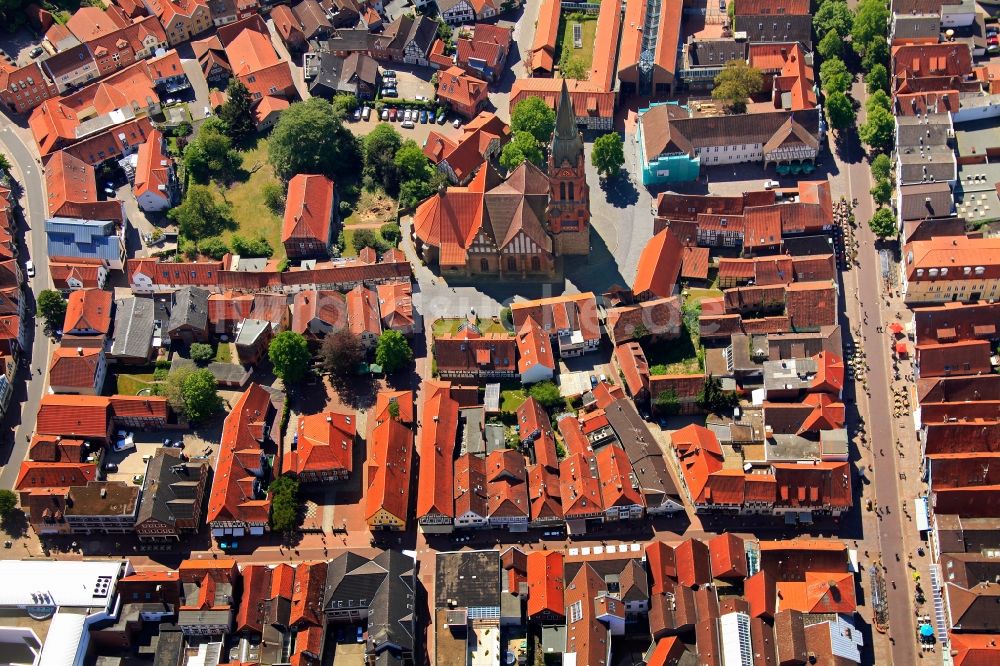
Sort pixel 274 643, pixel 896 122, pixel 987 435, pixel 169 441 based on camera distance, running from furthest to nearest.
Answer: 1. pixel 896 122
2. pixel 169 441
3. pixel 987 435
4. pixel 274 643

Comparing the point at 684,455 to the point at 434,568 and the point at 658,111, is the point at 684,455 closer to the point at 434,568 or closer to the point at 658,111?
the point at 434,568

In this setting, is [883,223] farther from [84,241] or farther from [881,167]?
[84,241]

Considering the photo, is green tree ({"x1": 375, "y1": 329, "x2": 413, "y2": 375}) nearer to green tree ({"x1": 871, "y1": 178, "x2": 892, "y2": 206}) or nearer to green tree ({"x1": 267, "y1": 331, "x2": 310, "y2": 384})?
green tree ({"x1": 267, "y1": 331, "x2": 310, "y2": 384})

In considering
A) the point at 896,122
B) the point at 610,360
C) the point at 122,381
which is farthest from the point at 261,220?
the point at 896,122

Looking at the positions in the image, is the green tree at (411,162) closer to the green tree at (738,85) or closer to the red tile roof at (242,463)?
the red tile roof at (242,463)

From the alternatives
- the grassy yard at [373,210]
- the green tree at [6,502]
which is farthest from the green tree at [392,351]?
the green tree at [6,502]

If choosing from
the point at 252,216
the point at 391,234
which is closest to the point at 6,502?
the point at 252,216
